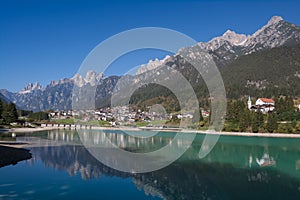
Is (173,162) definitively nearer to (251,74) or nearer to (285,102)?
(285,102)

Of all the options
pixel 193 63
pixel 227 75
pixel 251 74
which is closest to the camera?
pixel 251 74

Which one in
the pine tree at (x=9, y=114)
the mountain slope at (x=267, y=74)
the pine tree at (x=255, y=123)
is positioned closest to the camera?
the pine tree at (x=255, y=123)

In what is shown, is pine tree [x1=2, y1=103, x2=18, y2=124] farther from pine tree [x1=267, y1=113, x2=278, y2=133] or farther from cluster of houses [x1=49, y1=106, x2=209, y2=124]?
pine tree [x1=267, y1=113, x2=278, y2=133]

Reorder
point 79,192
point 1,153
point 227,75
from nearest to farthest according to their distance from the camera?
point 79,192 → point 1,153 → point 227,75

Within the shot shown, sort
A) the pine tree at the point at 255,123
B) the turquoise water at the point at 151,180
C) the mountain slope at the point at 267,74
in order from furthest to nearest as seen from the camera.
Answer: the mountain slope at the point at 267,74 → the pine tree at the point at 255,123 → the turquoise water at the point at 151,180

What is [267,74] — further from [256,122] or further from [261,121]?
[256,122]

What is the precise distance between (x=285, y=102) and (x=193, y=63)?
4285 inches

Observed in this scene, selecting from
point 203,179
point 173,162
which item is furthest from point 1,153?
point 203,179

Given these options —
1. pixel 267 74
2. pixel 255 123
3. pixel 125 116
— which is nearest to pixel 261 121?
pixel 255 123

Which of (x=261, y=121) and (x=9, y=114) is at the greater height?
(x=9, y=114)

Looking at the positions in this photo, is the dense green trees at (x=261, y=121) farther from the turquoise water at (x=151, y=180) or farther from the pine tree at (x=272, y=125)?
the turquoise water at (x=151, y=180)

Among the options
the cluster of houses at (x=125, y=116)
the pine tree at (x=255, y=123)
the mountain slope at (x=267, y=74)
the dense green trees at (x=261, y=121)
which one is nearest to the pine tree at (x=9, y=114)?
the cluster of houses at (x=125, y=116)

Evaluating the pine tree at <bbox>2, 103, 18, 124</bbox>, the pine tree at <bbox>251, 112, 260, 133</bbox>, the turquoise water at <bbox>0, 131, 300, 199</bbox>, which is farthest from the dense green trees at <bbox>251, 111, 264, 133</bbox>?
the pine tree at <bbox>2, 103, 18, 124</bbox>

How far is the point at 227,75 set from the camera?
118 m
